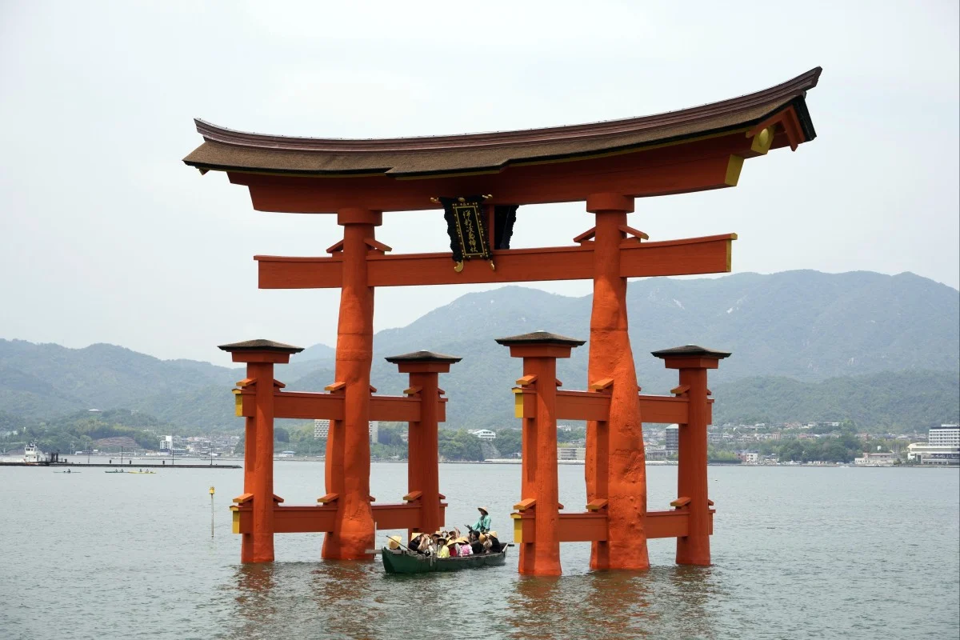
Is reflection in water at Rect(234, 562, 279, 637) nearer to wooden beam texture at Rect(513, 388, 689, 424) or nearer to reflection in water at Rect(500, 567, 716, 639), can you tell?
reflection in water at Rect(500, 567, 716, 639)

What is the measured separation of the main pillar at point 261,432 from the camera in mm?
29953

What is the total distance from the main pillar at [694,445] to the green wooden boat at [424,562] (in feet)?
16.1

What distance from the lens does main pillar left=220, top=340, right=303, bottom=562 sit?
30.0 m

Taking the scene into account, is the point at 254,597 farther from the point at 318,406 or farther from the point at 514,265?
the point at 514,265

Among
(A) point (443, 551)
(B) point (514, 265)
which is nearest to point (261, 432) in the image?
(A) point (443, 551)

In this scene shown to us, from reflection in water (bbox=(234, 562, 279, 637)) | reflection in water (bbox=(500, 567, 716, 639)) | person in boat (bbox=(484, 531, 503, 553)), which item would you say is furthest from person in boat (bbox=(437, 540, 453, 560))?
reflection in water (bbox=(234, 562, 279, 637))

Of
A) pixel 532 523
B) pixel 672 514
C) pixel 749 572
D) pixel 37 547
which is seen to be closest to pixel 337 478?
pixel 532 523

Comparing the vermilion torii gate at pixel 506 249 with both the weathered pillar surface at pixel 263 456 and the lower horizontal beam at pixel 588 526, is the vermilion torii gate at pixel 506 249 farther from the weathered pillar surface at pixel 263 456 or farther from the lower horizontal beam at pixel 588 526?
the lower horizontal beam at pixel 588 526

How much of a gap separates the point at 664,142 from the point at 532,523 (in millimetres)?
8417

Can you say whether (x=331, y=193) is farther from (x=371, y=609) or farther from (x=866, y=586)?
(x=866, y=586)

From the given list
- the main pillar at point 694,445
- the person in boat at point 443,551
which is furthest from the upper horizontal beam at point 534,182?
the person in boat at point 443,551

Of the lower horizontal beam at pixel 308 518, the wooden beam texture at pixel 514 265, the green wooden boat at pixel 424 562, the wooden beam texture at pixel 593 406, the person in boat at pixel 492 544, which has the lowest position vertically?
the green wooden boat at pixel 424 562

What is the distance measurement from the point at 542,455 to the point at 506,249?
5.13 meters

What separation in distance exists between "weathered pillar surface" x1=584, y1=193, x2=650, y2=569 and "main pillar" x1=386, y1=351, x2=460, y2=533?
5704 millimetres
